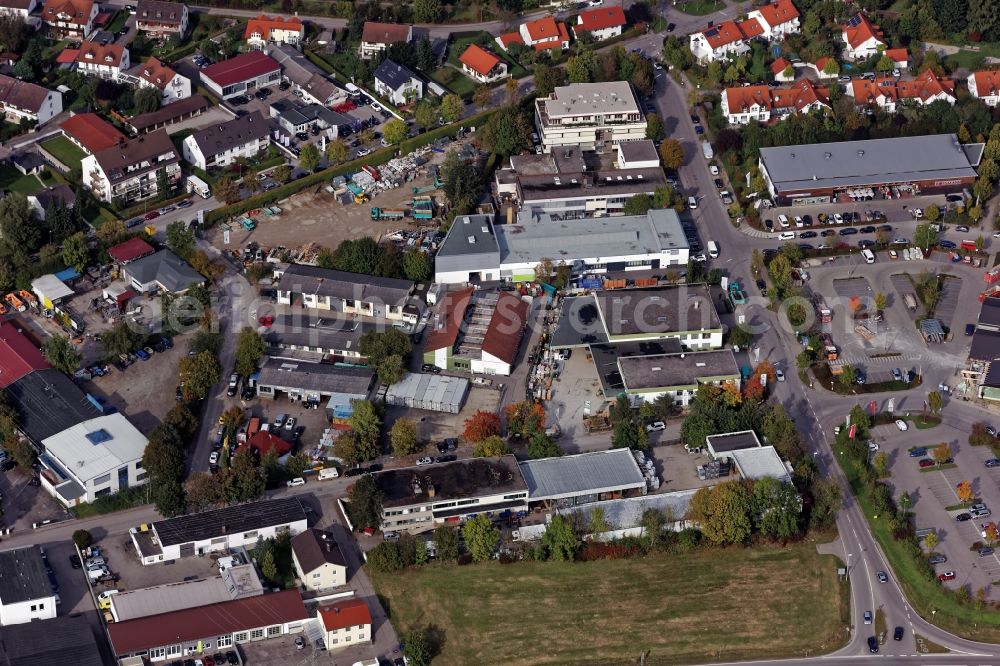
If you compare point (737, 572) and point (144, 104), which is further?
point (144, 104)

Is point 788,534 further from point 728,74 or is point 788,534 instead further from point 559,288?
point 728,74

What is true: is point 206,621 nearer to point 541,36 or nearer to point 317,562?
point 317,562

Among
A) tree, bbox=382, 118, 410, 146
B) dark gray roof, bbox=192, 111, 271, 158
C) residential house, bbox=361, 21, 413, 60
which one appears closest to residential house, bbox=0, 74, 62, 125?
dark gray roof, bbox=192, 111, 271, 158

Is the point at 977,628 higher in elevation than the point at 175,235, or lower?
lower

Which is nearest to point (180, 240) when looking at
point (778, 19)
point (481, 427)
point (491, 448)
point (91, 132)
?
point (91, 132)

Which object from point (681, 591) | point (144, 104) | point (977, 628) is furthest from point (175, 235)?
point (977, 628)

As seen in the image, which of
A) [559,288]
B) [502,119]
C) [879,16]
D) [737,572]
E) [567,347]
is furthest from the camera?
[879,16]

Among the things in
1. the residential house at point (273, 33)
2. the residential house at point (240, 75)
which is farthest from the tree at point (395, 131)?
the residential house at point (273, 33)

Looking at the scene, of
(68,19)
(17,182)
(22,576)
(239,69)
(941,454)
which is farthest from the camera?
(68,19)
